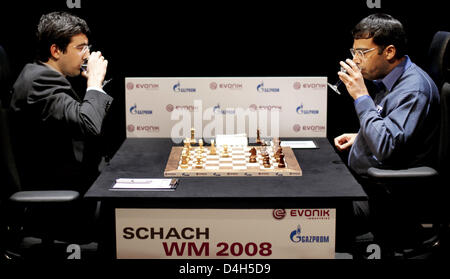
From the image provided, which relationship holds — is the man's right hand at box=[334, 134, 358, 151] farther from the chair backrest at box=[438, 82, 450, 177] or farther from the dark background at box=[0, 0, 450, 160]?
the chair backrest at box=[438, 82, 450, 177]

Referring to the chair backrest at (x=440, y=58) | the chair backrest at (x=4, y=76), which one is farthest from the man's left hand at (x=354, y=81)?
the chair backrest at (x=4, y=76)

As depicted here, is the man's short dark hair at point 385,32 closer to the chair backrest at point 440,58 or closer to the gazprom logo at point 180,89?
the chair backrest at point 440,58

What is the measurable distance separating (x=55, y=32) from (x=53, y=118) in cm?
55

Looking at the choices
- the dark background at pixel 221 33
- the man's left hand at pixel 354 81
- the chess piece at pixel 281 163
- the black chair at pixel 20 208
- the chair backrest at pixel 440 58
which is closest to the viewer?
the black chair at pixel 20 208

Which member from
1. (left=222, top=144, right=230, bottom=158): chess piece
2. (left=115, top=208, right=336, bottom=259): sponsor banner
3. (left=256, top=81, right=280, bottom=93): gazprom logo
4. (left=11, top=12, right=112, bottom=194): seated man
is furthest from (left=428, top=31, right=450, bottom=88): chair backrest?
(left=11, top=12, right=112, bottom=194): seated man

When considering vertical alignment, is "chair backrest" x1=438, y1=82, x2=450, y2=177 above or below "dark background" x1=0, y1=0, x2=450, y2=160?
below

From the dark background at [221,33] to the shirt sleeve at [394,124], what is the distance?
118cm

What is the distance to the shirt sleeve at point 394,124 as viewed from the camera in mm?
3348

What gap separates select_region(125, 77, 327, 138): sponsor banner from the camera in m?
4.25

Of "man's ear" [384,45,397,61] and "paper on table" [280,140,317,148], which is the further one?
"paper on table" [280,140,317,148]

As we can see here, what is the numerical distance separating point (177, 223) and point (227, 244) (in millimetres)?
273

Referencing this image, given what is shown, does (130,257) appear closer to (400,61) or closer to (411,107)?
(411,107)
